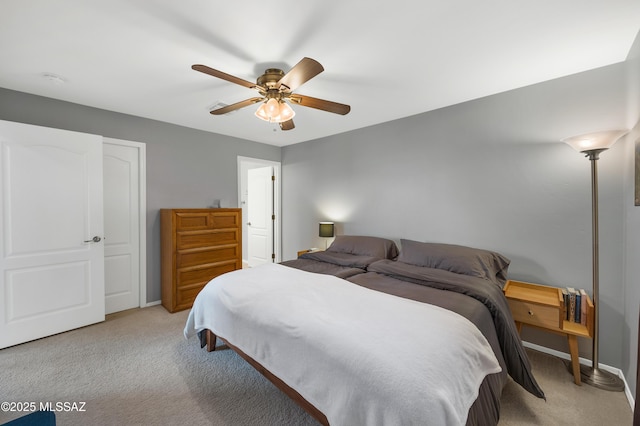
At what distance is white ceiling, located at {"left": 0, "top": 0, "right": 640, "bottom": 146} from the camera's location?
1540 mm

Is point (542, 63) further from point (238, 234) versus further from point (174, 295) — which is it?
point (174, 295)

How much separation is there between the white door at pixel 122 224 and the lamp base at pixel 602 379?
4.60m

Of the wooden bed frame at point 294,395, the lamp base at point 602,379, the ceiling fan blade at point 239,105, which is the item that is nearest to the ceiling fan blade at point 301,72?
the ceiling fan blade at point 239,105

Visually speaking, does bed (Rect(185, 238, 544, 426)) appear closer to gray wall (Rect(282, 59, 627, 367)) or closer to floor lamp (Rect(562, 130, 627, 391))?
gray wall (Rect(282, 59, 627, 367))

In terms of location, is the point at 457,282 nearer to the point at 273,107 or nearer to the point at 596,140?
the point at 596,140

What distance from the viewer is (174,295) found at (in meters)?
3.29

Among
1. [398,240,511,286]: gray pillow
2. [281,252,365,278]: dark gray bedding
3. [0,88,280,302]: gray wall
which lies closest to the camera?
[398,240,511,286]: gray pillow

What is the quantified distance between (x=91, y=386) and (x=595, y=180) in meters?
4.10

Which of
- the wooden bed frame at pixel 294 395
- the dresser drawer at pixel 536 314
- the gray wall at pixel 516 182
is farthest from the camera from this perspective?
the gray wall at pixel 516 182

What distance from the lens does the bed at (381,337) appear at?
1.13 meters

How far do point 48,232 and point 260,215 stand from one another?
3221mm

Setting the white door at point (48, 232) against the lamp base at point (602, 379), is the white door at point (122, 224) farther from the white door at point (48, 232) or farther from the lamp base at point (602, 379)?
the lamp base at point (602, 379)

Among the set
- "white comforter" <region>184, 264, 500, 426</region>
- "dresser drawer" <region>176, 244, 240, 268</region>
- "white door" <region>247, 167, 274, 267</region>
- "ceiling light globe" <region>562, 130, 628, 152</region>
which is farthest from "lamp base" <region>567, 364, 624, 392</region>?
"white door" <region>247, 167, 274, 267</region>

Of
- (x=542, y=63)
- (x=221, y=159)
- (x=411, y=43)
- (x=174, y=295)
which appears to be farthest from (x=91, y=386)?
(x=542, y=63)
